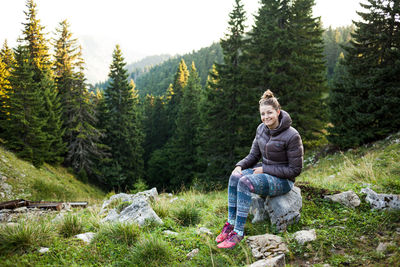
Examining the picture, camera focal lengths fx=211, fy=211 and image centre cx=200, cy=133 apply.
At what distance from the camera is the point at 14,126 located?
16312 millimetres

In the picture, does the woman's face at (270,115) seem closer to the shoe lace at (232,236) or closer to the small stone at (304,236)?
the small stone at (304,236)

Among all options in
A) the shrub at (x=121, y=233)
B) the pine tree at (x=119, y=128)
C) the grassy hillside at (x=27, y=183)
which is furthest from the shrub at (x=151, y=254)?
the pine tree at (x=119, y=128)

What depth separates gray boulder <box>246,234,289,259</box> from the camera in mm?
2877

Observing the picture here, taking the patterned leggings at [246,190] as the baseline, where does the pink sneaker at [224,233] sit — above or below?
below

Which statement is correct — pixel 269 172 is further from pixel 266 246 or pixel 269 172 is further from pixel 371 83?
pixel 371 83

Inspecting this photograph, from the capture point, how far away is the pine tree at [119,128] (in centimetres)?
2369

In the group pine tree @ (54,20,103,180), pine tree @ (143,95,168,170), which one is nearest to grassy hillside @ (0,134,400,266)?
pine tree @ (54,20,103,180)

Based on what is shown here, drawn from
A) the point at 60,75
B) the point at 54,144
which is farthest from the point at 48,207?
the point at 60,75

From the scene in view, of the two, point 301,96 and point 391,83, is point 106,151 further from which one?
point 391,83

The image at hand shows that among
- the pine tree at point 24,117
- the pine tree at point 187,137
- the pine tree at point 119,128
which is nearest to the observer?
the pine tree at point 24,117

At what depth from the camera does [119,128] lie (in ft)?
81.5

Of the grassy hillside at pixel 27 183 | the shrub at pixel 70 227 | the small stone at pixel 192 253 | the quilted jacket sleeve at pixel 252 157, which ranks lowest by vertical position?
the grassy hillside at pixel 27 183

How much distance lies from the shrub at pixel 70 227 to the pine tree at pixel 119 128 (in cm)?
2057

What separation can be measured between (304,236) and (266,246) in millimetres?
618
